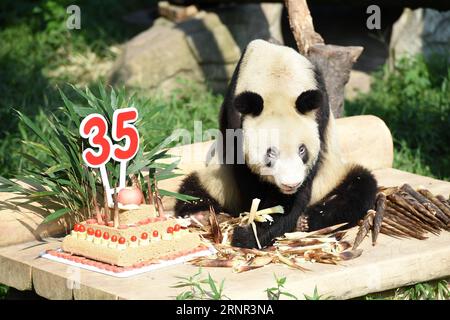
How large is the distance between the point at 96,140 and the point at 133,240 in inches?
20.6

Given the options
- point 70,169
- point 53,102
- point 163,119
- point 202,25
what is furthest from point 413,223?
point 202,25

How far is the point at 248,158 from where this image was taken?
467 centimetres

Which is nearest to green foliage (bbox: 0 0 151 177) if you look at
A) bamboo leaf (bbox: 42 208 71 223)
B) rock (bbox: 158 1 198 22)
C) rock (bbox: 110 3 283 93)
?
rock (bbox: 110 3 283 93)

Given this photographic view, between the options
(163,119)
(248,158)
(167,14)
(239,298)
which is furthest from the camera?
(167,14)

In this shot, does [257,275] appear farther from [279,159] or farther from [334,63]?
[334,63]

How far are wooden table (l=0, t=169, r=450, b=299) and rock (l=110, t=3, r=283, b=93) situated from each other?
4275 mm

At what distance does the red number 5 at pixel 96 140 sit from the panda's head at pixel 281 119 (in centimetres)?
74

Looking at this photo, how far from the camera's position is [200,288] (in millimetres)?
3902

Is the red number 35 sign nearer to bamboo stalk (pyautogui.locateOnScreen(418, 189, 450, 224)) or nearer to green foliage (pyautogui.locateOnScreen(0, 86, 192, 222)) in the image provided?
green foliage (pyautogui.locateOnScreen(0, 86, 192, 222))

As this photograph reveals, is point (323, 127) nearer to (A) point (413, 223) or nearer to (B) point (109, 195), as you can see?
(A) point (413, 223)

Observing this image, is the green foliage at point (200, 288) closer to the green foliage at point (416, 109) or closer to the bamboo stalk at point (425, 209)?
the bamboo stalk at point (425, 209)

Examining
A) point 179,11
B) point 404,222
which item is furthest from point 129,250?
point 179,11

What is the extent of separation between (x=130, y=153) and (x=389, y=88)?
496cm

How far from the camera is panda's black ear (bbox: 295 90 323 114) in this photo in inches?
179
